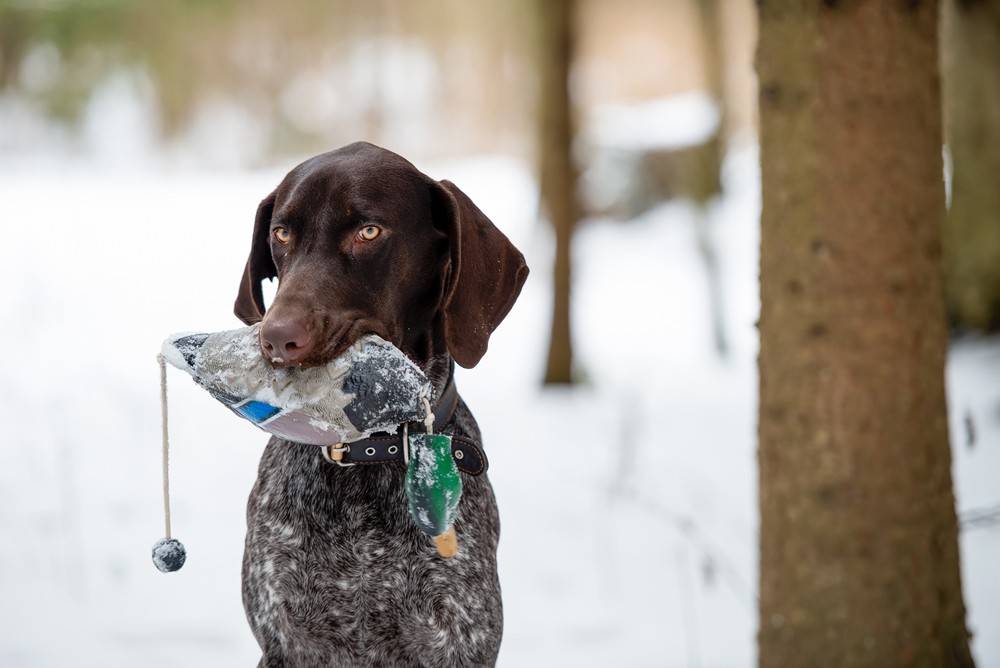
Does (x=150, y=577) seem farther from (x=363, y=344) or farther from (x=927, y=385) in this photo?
(x=927, y=385)

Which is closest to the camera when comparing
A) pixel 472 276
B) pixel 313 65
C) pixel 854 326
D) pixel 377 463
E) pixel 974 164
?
pixel 472 276

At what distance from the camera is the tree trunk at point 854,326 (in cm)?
270

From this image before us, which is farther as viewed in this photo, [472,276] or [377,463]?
[377,463]

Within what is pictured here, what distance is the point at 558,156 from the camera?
787cm

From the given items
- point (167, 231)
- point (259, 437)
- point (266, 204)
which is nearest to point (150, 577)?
point (259, 437)

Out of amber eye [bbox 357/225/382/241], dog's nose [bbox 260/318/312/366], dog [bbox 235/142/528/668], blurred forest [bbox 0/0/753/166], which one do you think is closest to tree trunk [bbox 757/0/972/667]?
dog [bbox 235/142/528/668]

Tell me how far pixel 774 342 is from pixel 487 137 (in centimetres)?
1734

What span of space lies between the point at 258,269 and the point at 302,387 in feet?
2.01

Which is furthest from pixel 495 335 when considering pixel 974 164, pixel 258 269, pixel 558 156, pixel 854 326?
pixel 258 269

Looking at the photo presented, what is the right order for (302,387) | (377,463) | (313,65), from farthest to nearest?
(313,65) → (377,463) → (302,387)

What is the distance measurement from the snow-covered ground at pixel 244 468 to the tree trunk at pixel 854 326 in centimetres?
79

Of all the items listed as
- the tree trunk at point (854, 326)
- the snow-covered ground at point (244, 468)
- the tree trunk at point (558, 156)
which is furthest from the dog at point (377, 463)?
the tree trunk at point (558, 156)

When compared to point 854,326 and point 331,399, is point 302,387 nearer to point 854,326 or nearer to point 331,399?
point 331,399

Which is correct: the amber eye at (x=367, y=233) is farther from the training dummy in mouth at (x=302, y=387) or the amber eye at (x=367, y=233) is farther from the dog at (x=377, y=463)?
the training dummy in mouth at (x=302, y=387)
